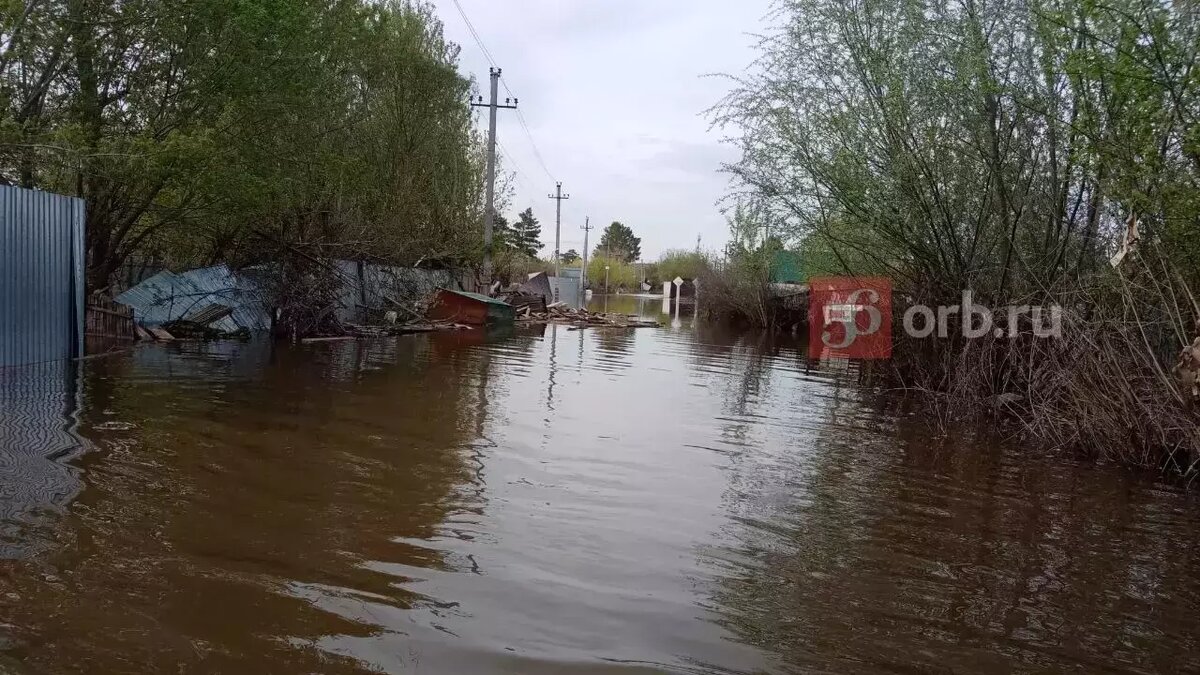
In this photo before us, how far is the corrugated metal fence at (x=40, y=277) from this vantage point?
925 centimetres

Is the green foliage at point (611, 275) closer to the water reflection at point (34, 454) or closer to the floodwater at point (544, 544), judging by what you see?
the water reflection at point (34, 454)

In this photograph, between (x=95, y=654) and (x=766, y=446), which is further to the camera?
(x=766, y=446)

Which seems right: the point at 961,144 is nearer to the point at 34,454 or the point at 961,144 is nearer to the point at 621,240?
the point at 34,454

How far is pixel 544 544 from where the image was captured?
15.1ft

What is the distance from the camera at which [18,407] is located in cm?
727

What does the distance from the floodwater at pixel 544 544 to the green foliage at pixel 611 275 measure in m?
71.9

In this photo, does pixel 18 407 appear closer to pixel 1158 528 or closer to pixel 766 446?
pixel 766 446

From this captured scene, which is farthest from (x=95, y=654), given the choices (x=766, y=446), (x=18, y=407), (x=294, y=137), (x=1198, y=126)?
(x=294, y=137)

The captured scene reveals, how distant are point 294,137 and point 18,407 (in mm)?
8815

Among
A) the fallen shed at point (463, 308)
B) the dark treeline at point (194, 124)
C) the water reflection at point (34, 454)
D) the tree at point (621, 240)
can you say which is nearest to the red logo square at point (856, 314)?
the fallen shed at point (463, 308)

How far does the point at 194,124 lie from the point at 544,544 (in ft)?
35.8

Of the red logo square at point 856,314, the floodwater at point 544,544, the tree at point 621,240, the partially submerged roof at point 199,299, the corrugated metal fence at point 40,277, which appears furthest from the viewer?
the tree at point 621,240

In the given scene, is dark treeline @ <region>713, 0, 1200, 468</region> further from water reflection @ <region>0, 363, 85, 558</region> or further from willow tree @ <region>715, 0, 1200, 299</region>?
water reflection @ <region>0, 363, 85, 558</region>

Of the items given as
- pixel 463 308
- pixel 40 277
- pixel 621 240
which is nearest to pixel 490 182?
pixel 463 308
